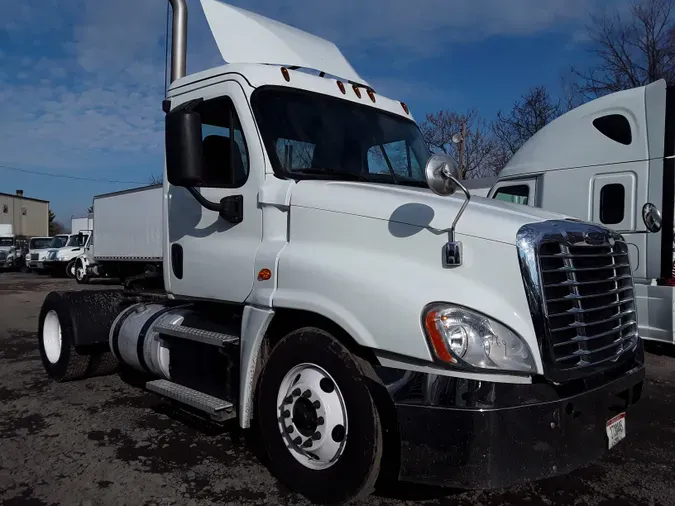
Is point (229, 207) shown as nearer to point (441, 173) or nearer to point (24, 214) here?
point (441, 173)

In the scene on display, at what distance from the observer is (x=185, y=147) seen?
3.84m

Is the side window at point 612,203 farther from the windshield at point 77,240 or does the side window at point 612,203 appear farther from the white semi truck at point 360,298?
the windshield at point 77,240

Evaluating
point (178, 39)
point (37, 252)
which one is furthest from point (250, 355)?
point (37, 252)

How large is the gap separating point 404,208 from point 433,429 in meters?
1.20

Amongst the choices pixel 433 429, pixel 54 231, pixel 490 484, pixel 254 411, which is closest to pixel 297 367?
pixel 254 411

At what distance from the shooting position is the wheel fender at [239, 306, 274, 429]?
3.79m

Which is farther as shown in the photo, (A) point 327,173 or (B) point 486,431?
(A) point 327,173

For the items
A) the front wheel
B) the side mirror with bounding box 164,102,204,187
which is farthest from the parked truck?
the front wheel

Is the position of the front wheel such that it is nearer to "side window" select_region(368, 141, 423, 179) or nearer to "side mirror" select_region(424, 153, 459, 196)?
"side mirror" select_region(424, 153, 459, 196)

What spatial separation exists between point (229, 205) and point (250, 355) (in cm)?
105

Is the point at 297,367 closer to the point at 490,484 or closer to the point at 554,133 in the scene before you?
the point at 490,484

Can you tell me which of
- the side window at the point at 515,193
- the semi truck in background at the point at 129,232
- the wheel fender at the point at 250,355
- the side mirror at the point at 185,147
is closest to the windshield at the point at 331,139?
the side mirror at the point at 185,147

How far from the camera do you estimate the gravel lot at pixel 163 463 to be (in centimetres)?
371

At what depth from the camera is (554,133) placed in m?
9.24
